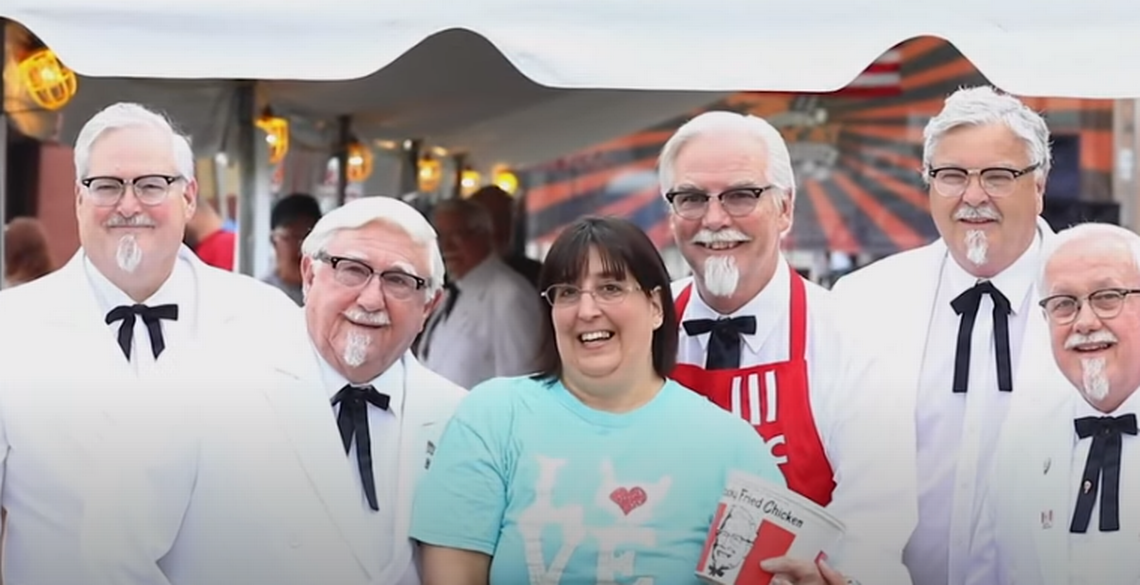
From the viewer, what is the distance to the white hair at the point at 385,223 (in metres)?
3.29

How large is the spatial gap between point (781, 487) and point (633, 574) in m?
0.39

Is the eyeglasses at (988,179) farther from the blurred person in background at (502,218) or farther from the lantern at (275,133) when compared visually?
the lantern at (275,133)

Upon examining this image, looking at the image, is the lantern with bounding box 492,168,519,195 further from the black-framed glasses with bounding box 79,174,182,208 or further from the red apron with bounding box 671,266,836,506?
the black-framed glasses with bounding box 79,174,182,208

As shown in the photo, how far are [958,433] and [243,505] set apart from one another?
1.73 meters

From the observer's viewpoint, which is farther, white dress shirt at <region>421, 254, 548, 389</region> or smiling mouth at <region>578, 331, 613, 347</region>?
white dress shirt at <region>421, 254, 548, 389</region>

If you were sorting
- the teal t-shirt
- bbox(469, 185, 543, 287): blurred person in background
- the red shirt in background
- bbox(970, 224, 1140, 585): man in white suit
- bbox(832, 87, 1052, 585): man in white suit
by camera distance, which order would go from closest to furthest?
1. the teal t-shirt
2. bbox(970, 224, 1140, 585): man in white suit
3. bbox(832, 87, 1052, 585): man in white suit
4. the red shirt in background
5. bbox(469, 185, 543, 287): blurred person in background

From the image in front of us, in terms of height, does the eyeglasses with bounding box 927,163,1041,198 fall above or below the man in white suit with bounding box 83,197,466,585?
above

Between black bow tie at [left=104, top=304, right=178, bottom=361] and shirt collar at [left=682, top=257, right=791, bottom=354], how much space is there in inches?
50.7

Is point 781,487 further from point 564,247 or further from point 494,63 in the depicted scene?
point 494,63

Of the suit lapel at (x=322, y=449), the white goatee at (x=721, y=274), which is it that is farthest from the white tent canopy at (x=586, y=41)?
the suit lapel at (x=322, y=449)

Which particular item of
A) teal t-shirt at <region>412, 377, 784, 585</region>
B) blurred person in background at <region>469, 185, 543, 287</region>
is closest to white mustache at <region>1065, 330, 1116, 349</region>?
teal t-shirt at <region>412, 377, 784, 585</region>

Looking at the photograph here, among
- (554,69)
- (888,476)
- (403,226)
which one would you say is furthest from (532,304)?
(888,476)

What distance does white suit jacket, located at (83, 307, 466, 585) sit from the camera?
3240mm

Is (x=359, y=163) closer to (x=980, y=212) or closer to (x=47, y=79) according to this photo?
(x=47, y=79)
